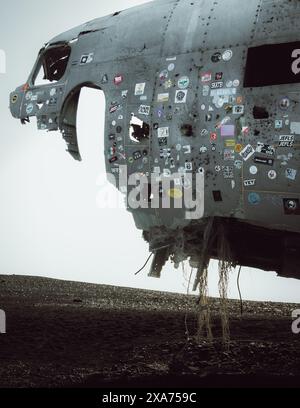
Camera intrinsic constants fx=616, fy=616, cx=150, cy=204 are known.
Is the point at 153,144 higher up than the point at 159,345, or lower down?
higher up

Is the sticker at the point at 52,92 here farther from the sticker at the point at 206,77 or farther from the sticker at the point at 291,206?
the sticker at the point at 291,206

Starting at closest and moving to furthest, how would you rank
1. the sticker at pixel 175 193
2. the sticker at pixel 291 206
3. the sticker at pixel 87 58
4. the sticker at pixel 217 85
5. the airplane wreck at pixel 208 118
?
the sticker at pixel 291 206 < the airplane wreck at pixel 208 118 < the sticker at pixel 217 85 < the sticker at pixel 175 193 < the sticker at pixel 87 58

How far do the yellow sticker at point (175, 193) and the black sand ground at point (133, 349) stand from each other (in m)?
2.47

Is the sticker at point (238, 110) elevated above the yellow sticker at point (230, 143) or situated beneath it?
elevated above

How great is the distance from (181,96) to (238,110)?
0.90 m

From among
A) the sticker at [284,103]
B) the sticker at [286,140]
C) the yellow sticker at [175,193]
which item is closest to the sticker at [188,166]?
the yellow sticker at [175,193]

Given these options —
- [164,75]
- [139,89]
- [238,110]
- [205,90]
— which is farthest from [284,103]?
[139,89]

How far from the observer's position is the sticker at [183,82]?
8.41 metres

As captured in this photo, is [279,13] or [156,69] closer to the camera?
[279,13]

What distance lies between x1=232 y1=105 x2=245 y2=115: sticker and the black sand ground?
3.49 metres
